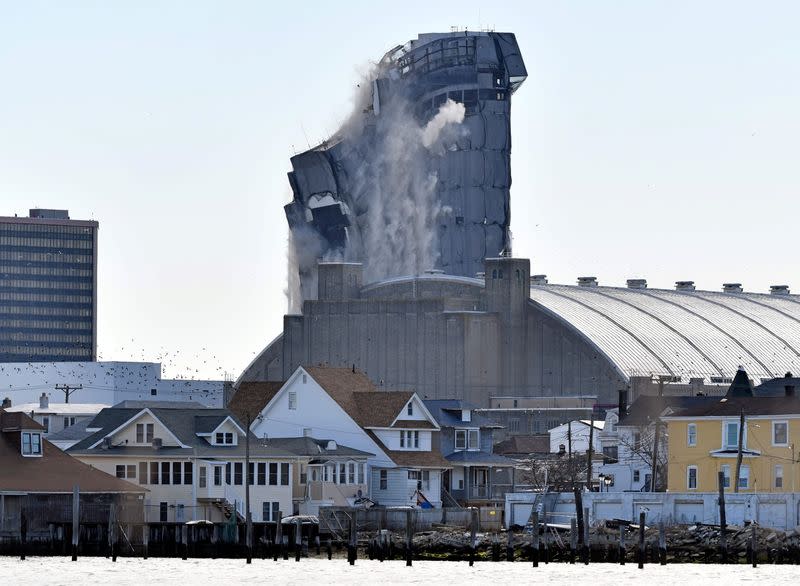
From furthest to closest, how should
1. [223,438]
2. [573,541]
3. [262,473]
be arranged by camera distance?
[223,438], [262,473], [573,541]

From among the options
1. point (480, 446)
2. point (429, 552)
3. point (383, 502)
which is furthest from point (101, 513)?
point (480, 446)

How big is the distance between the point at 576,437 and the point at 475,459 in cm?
2595

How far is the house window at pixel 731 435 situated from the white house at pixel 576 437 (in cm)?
3898

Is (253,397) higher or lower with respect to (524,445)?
higher

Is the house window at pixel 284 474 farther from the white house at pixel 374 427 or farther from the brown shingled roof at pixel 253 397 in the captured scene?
the brown shingled roof at pixel 253 397

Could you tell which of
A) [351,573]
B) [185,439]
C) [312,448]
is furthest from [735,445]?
[185,439]

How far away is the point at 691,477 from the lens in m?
112

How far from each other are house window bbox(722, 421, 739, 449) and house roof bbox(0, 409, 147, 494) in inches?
1061

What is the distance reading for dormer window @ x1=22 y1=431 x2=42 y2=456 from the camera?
347 ft

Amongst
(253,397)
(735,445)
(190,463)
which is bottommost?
(190,463)

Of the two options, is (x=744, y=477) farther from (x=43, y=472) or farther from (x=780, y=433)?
(x=43, y=472)

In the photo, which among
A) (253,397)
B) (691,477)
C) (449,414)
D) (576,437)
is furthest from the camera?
(576,437)

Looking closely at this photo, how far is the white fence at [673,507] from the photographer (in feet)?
334

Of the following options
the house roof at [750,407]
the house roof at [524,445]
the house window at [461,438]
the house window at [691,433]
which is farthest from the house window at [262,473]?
the house roof at [524,445]
